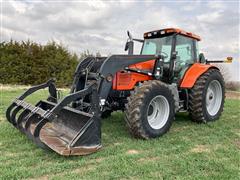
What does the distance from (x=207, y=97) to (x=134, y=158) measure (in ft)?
11.2

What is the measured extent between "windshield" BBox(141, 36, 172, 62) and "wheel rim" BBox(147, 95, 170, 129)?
129 cm

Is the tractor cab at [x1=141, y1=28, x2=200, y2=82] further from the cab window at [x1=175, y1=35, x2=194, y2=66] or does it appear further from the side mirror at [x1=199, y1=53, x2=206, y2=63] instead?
the side mirror at [x1=199, y1=53, x2=206, y2=63]

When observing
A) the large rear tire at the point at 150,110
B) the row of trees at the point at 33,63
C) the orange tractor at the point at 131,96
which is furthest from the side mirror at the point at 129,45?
the row of trees at the point at 33,63

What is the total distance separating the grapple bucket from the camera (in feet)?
13.7

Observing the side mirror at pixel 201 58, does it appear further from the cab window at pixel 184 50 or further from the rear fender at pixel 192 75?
the rear fender at pixel 192 75

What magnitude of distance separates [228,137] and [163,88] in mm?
1656

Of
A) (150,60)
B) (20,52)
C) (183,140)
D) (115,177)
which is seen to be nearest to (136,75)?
(150,60)

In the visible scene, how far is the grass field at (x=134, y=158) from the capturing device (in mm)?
3650

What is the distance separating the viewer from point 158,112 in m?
5.62

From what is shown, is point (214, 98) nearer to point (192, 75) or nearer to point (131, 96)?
point (192, 75)

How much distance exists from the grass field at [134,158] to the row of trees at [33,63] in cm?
1451

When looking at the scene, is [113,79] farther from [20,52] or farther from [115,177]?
[20,52]

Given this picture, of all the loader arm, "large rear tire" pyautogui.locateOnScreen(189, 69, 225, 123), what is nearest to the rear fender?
"large rear tire" pyautogui.locateOnScreen(189, 69, 225, 123)

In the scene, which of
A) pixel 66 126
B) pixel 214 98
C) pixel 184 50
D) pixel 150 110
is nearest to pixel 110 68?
pixel 150 110
